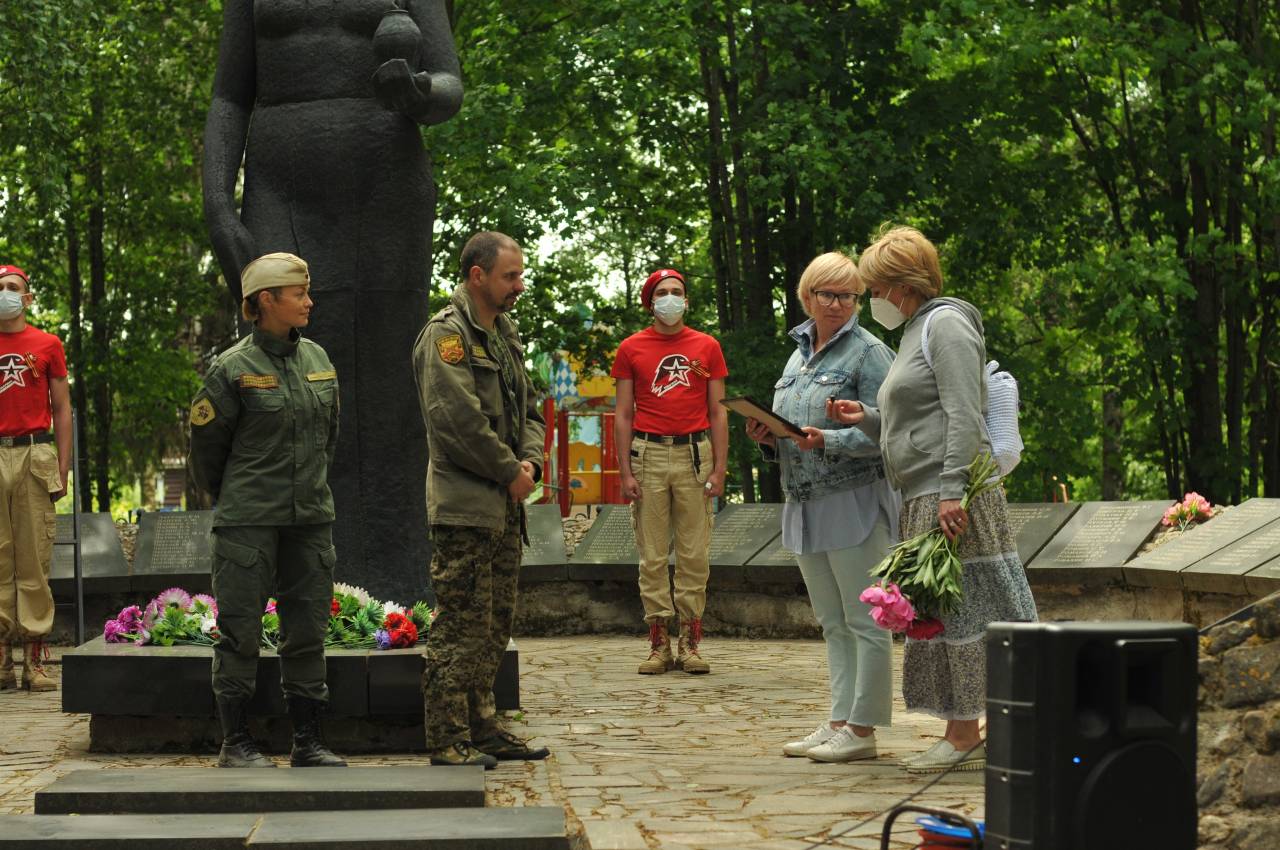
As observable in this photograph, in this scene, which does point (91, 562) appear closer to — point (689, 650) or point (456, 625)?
point (689, 650)

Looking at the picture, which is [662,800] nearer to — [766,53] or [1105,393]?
[766,53]

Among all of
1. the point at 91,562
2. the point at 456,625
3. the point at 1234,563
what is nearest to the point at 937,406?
the point at 456,625

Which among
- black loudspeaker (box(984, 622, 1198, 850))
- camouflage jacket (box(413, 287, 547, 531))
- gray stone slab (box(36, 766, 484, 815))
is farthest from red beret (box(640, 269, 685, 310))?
black loudspeaker (box(984, 622, 1198, 850))

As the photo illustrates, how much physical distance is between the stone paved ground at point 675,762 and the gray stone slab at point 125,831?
502 millimetres

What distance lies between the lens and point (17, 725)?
23.4ft

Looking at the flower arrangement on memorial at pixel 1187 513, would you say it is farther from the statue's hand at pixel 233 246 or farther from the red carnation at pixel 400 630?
the statue's hand at pixel 233 246

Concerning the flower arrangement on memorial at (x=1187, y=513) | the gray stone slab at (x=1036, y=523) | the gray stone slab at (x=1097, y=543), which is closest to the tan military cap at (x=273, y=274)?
the gray stone slab at (x=1097, y=543)

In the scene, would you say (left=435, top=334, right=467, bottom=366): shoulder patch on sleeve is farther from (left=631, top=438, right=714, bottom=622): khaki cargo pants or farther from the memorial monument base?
(left=631, top=438, right=714, bottom=622): khaki cargo pants

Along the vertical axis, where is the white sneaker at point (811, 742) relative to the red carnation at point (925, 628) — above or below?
below

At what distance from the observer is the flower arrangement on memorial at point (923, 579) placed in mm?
5316

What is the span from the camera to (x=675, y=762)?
5.90 meters

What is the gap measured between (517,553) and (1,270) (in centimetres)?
401

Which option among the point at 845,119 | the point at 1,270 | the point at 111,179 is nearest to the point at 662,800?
the point at 1,270

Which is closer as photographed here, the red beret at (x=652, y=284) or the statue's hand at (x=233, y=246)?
the statue's hand at (x=233, y=246)
